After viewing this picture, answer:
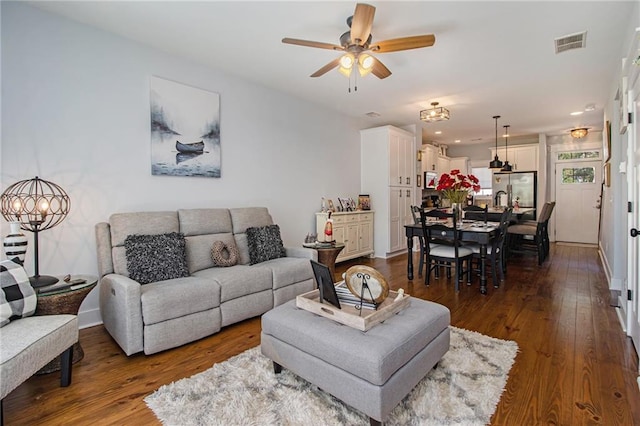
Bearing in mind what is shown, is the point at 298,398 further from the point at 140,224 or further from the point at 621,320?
the point at 621,320

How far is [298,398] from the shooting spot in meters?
1.76

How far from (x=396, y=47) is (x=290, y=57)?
1291mm

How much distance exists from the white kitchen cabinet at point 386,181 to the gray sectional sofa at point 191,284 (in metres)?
2.67

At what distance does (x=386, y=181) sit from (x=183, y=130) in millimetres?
3645

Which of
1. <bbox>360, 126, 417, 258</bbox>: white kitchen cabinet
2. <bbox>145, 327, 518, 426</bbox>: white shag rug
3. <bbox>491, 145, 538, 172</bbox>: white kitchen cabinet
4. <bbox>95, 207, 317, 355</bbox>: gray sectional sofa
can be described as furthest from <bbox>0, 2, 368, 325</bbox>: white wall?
<bbox>491, 145, 538, 172</bbox>: white kitchen cabinet

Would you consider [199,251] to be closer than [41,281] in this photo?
No

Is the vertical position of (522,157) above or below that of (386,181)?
above

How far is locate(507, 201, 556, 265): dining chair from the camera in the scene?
5.12 m

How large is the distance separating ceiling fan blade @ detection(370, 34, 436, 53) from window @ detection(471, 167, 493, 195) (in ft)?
23.3

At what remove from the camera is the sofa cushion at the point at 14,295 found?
172 centimetres

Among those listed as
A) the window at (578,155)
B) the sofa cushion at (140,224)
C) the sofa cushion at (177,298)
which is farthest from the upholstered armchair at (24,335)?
the window at (578,155)

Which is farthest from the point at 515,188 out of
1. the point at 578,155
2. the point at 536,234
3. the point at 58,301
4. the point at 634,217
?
the point at 58,301

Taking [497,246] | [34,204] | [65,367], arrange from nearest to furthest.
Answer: [65,367] → [34,204] → [497,246]

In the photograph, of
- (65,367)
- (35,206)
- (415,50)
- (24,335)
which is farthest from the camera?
(415,50)
